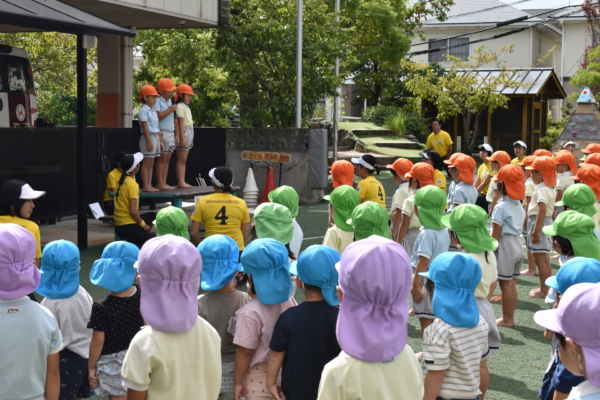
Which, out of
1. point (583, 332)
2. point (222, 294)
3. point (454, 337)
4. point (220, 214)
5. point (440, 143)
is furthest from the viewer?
point (440, 143)

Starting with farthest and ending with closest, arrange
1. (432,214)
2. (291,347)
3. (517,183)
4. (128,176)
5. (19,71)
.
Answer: (19,71)
(128,176)
(517,183)
(432,214)
(291,347)

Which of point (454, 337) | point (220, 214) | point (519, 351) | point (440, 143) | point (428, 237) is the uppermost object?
point (440, 143)

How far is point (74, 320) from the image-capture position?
4457 millimetres

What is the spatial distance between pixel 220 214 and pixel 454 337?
11.4 feet

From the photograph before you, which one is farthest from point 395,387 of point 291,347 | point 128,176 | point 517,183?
point 128,176

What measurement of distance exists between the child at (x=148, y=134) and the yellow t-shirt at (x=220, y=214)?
4.90 meters

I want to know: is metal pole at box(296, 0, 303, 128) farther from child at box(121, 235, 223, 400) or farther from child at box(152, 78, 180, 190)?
child at box(121, 235, 223, 400)

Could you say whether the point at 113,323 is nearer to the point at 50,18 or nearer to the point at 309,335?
the point at 309,335

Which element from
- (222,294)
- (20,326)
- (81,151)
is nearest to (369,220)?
(222,294)

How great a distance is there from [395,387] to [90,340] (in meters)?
2.12

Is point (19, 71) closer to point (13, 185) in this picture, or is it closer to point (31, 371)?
point (13, 185)

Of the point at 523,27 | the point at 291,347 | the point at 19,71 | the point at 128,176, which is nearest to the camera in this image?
the point at 291,347

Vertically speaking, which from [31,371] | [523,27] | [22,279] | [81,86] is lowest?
[31,371]

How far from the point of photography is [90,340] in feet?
14.6
